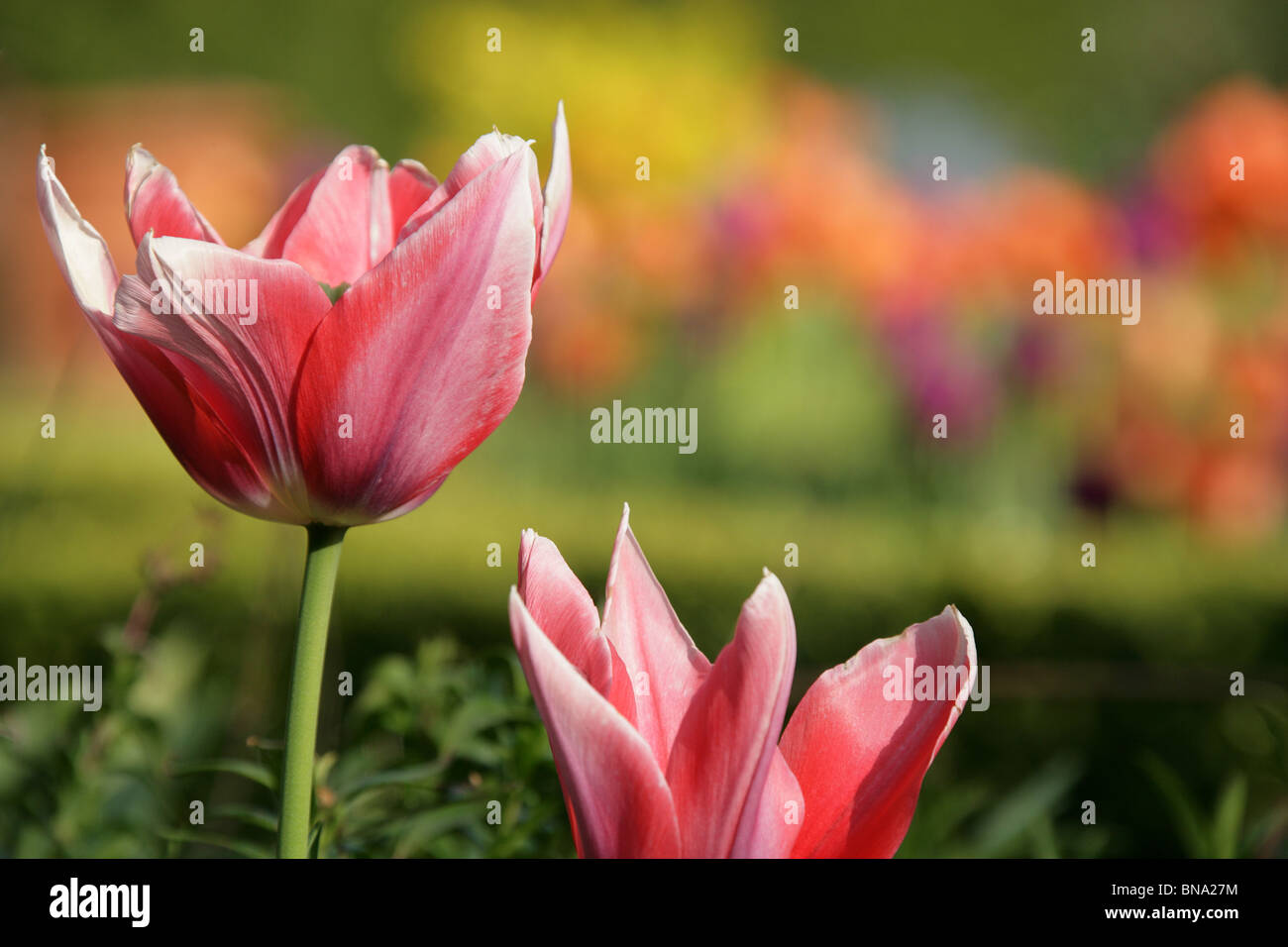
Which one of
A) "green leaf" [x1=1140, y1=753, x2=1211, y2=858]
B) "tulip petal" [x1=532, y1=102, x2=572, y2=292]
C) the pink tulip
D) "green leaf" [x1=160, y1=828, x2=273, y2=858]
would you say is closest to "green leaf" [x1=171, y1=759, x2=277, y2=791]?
"green leaf" [x1=160, y1=828, x2=273, y2=858]

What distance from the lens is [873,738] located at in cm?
42

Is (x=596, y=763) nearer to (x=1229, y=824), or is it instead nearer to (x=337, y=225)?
(x=337, y=225)

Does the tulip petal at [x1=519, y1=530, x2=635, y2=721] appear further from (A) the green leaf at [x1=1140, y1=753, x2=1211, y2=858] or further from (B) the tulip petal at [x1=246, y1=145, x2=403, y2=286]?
(A) the green leaf at [x1=1140, y1=753, x2=1211, y2=858]

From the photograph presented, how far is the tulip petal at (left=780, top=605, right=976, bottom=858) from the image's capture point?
40cm

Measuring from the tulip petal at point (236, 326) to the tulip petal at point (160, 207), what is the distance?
0.05m

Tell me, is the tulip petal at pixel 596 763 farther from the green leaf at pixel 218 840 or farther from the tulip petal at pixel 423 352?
the green leaf at pixel 218 840

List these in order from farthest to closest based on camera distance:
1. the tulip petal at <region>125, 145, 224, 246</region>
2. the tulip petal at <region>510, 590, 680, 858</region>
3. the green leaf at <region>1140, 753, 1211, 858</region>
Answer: the green leaf at <region>1140, 753, 1211, 858</region> < the tulip petal at <region>125, 145, 224, 246</region> < the tulip petal at <region>510, 590, 680, 858</region>

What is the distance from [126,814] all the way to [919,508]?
2769mm

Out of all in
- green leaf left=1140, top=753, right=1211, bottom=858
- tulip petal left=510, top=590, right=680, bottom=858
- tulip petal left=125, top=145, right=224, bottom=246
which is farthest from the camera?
green leaf left=1140, top=753, right=1211, bottom=858

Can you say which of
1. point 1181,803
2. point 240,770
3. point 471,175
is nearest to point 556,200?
point 471,175

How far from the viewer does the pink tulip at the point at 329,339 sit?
414 mm

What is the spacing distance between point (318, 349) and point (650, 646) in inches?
6.0
